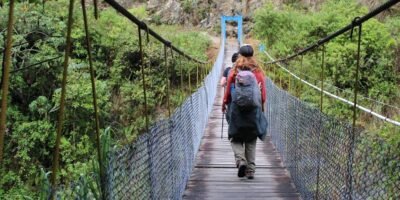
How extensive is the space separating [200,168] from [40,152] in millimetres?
4664

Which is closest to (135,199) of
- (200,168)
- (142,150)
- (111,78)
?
(142,150)

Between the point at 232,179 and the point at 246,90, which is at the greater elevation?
the point at 246,90

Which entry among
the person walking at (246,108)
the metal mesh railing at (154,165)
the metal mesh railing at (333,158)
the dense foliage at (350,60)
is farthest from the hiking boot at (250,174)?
the dense foliage at (350,60)

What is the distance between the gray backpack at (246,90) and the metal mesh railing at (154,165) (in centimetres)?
38

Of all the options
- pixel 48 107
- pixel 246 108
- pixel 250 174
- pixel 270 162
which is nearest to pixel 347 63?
pixel 48 107

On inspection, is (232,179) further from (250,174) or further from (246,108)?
(246,108)

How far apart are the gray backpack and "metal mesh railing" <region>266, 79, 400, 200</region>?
0.29 metres

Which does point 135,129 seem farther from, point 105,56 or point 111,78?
point 105,56

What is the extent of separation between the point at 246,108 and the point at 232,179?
23.2 inches

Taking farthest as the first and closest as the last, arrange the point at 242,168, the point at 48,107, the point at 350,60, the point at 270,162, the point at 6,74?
the point at 350,60 < the point at 48,107 < the point at 270,162 < the point at 242,168 < the point at 6,74

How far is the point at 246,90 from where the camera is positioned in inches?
125

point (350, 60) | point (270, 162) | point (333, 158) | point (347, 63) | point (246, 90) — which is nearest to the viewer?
point (333, 158)

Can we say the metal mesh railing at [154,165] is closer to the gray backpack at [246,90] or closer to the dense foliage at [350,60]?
the gray backpack at [246,90]

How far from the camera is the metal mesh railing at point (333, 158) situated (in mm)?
1810
